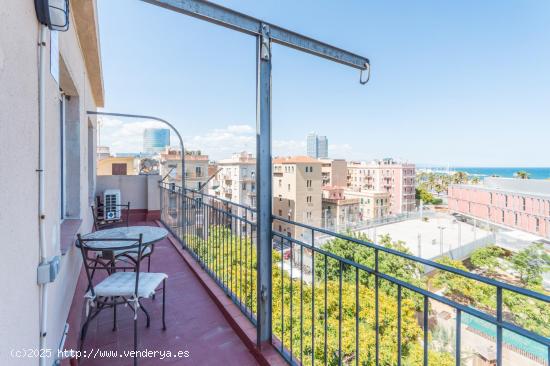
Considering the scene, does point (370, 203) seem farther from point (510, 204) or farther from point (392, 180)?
point (510, 204)

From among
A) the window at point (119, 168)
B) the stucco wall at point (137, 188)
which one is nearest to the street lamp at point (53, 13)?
the stucco wall at point (137, 188)

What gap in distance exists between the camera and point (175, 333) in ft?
6.93

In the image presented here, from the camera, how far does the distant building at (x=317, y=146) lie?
63.1 m

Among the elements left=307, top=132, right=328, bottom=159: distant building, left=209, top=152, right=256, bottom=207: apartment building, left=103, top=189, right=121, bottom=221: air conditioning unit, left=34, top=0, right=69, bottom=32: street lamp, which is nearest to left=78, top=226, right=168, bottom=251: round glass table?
left=34, top=0, right=69, bottom=32: street lamp

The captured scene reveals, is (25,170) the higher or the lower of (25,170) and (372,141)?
the lower

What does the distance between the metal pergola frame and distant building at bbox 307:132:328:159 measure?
59.5 metres

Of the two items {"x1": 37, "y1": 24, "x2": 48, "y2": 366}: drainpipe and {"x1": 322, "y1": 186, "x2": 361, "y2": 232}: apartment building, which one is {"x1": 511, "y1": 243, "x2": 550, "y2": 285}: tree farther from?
{"x1": 37, "y1": 24, "x2": 48, "y2": 366}: drainpipe

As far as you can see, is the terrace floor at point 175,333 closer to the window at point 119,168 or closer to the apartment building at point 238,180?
the window at point 119,168

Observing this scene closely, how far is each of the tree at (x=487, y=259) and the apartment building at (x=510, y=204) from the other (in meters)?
12.1

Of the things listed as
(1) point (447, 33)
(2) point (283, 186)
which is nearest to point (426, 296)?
(1) point (447, 33)

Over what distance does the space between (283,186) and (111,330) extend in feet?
107

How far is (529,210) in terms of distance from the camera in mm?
31484

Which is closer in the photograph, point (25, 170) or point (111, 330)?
point (25, 170)

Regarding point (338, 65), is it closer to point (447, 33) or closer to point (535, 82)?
point (447, 33)
